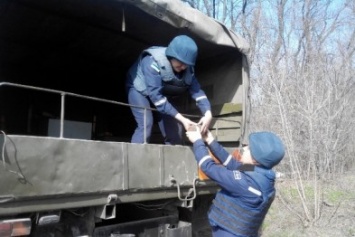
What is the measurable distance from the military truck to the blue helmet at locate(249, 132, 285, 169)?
0.91 meters

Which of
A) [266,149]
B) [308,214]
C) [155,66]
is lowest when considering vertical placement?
[308,214]

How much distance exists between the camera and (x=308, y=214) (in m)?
6.90

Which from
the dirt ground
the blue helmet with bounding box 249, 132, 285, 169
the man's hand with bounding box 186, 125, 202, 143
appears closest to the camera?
the blue helmet with bounding box 249, 132, 285, 169

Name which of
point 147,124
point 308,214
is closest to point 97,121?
point 147,124

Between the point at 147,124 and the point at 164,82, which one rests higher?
the point at 164,82

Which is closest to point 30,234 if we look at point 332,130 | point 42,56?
point 42,56

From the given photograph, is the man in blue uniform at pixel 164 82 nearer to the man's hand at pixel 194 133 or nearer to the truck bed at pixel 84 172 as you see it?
the man's hand at pixel 194 133

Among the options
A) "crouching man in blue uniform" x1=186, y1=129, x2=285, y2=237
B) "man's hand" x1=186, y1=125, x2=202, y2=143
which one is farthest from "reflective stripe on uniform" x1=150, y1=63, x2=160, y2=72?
"crouching man in blue uniform" x1=186, y1=129, x2=285, y2=237

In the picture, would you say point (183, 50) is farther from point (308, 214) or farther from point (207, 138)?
point (308, 214)

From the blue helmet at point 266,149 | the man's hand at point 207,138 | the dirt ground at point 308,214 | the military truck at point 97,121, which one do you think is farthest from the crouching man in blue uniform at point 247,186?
the dirt ground at point 308,214

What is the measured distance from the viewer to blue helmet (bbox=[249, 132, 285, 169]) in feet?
9.75

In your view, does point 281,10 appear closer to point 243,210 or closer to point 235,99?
point 235,99

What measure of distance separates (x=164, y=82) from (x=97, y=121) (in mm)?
3293

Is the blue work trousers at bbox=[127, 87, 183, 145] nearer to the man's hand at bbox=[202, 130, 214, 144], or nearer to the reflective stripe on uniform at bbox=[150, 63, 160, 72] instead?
the reflective stripe on uniform at bbox=[150, 63, 160, 72]
